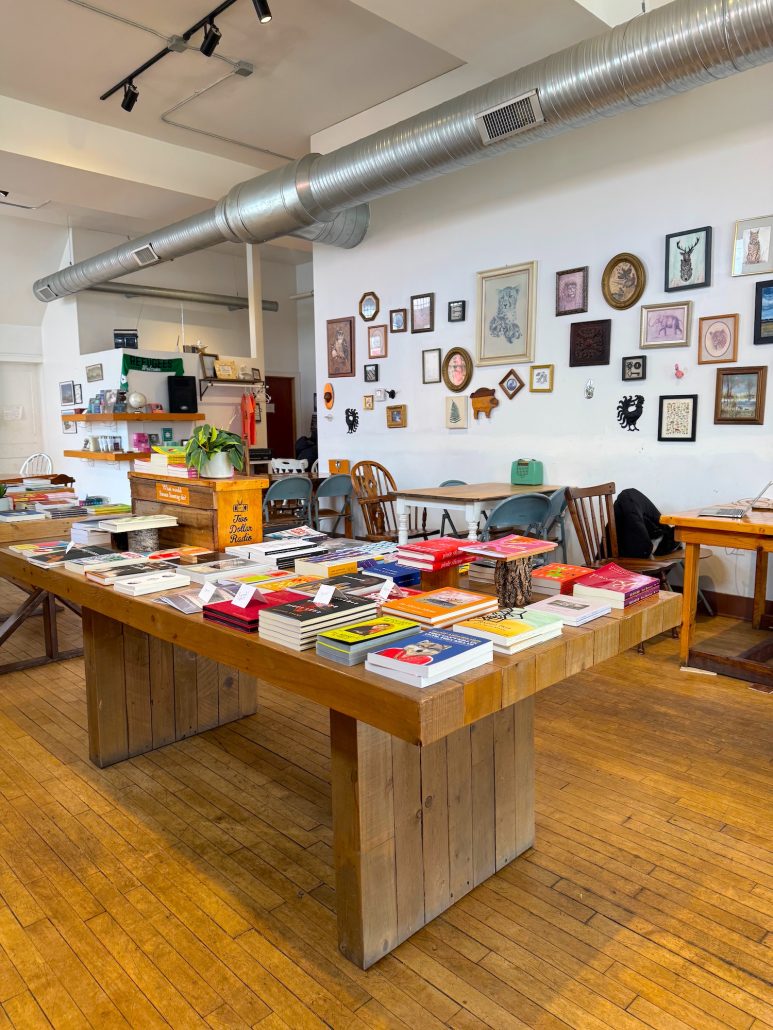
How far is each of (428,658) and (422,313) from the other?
5.41m

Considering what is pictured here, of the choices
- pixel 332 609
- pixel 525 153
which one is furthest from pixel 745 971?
pixel 525 153

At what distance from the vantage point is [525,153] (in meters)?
5.53

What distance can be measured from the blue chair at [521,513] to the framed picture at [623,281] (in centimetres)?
160

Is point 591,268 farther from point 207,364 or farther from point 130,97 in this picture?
point 207,364

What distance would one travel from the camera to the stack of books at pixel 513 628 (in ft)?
5.25

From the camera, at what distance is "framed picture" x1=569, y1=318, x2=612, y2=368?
5.14 metres

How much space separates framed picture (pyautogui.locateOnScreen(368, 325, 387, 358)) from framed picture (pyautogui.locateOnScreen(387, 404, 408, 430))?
52 centimetres

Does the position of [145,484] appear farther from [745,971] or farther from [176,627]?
[745,971]

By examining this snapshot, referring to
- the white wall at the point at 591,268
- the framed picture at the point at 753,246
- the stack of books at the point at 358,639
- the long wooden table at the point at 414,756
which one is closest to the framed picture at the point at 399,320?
the white wall at the point at 591,268

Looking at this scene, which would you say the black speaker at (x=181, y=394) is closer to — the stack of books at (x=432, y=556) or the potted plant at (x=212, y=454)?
the potted plant at (x=212, y=454)

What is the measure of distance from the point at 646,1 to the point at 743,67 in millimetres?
1317

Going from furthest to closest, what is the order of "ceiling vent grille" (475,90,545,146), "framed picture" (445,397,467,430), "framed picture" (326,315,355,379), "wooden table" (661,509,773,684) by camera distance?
"framed picture" (326,315,355,379)
"framed picture" (445,397,467,430)
"ceiling vent grille" (475,90,545,146)
"wooden table" (661,509,773,684)

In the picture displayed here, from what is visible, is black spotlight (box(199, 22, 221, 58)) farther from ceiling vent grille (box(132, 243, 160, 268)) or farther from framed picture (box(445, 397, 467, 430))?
framed picture (box(445, 397, 467, 430))

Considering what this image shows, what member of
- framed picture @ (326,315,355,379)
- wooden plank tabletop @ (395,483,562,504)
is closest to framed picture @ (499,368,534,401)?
wooden plank tabletop @ (395,483,562,504)
